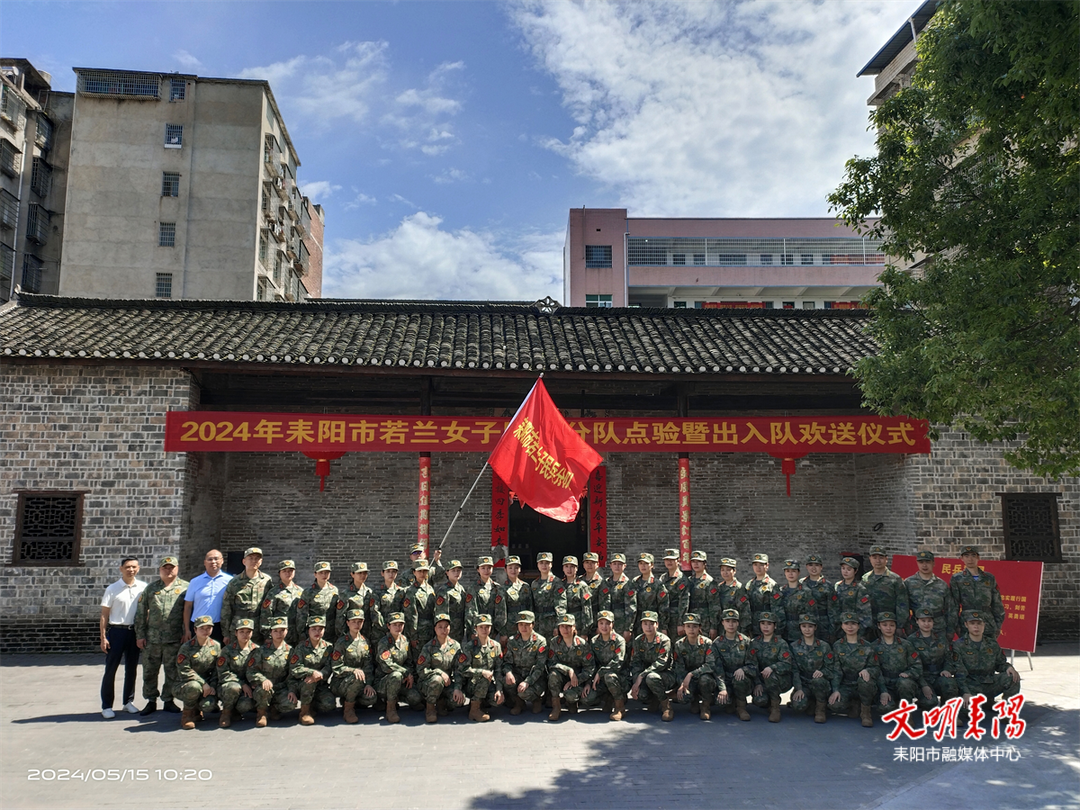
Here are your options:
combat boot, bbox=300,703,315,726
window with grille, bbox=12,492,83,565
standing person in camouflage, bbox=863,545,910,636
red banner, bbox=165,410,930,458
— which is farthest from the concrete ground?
red banner, bbox=165,410,930,458

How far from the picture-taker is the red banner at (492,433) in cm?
941

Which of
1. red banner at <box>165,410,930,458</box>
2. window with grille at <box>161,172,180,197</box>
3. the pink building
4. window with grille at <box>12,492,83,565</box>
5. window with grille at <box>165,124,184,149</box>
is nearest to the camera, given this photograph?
window with grille at <box>12,492,83,565</box>

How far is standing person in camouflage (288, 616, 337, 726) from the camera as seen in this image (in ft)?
20.0

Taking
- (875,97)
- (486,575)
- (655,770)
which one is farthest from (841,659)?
(875,97)

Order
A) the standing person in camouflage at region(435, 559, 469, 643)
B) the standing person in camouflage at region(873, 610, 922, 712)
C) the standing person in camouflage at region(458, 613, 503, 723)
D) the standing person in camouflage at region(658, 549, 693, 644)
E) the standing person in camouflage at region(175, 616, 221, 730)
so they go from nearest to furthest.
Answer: the standing person in camouflage at region(175, 616, 221, 730), the standing person in camouflage at region(873, 610, 922, 712), the standing person in camouflage at region(458, 613, 503, 723), the standing person in camouflage at region(435, 559, 469, 643), the standing person in camouflage at region(658, 549, 693, 644)

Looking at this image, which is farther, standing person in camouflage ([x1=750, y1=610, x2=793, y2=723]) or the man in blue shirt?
the man in blue shirt

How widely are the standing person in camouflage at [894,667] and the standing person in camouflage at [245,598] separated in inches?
212

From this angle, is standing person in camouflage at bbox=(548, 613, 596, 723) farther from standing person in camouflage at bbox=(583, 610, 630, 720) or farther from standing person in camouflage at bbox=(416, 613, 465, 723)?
standing person in camouflage at bbox=(416, 613, 465, 723)

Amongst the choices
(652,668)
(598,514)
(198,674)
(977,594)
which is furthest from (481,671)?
(598,514)

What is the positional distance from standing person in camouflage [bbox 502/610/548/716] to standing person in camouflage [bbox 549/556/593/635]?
0.62m

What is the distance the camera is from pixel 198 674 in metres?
6.10

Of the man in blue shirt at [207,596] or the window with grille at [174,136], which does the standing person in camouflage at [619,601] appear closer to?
the man in blue shirt at [207,596]

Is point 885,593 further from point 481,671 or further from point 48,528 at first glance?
point 48,528

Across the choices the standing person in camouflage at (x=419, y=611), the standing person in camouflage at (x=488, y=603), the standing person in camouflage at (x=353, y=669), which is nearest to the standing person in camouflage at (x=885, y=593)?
the standing person in camouflage at (x=488, y=603)
